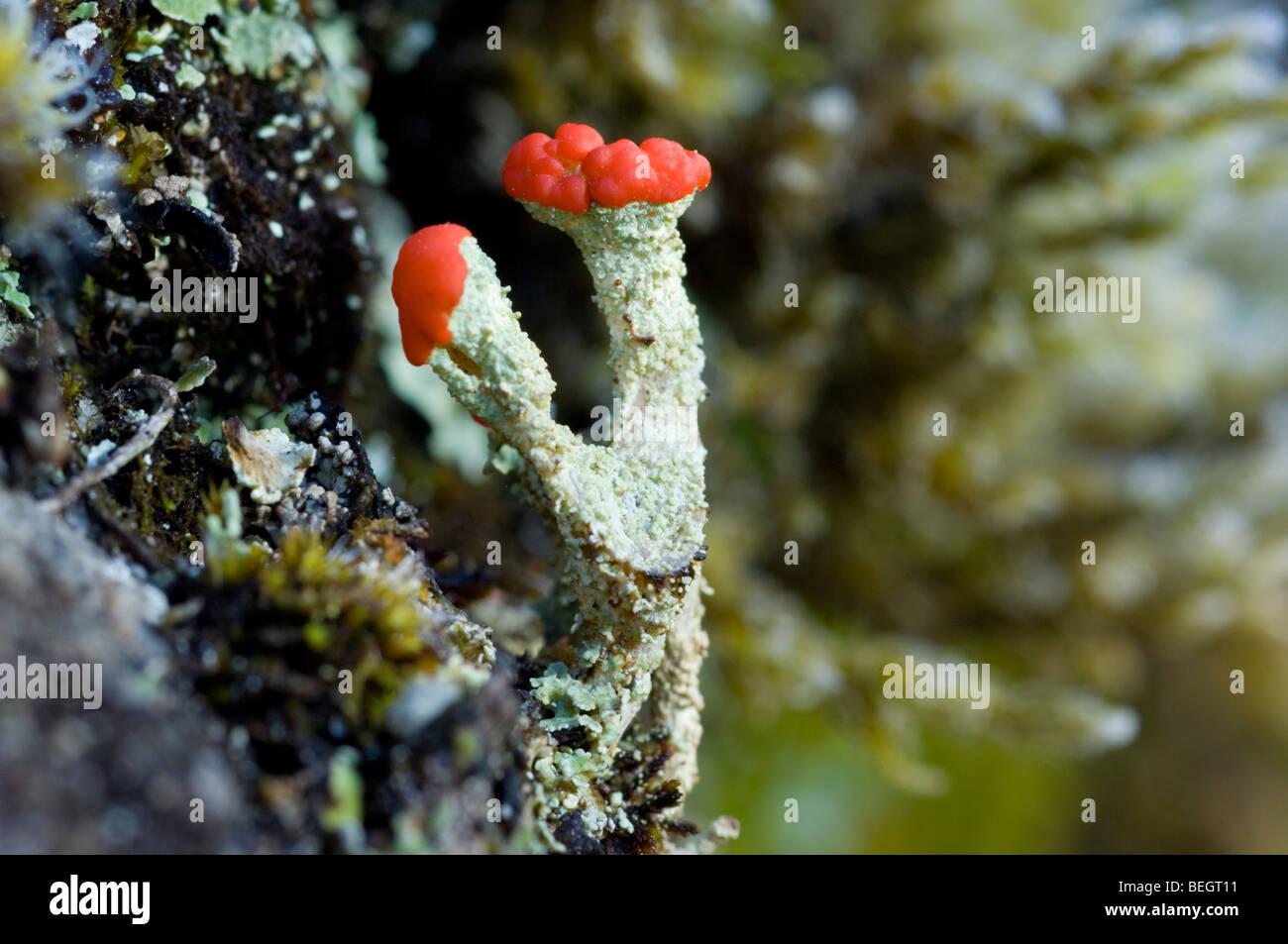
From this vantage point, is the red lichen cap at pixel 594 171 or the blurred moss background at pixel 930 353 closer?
the red lichen cap at pixel 594 171

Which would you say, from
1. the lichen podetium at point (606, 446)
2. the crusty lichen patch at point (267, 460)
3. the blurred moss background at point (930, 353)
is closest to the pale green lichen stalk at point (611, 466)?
the lichen podetium at point (606, 446)

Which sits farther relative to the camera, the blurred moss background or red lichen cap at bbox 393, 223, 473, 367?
the blurred moss background

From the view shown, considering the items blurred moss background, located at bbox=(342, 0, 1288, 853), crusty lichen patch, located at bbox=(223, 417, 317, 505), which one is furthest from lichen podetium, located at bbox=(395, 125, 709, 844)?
blurred moss background, located at bbox=(342, 0, 1288, 853)

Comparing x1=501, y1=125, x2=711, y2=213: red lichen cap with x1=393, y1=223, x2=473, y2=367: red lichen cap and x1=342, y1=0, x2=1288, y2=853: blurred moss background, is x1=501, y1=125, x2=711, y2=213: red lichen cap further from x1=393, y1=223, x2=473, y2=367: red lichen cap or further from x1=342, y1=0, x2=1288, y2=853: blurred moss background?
x1=342, y1=0, x2=1288, y2=853: blurred moss background

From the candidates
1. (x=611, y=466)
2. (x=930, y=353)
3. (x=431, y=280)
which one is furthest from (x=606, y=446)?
(x=930, y=353)

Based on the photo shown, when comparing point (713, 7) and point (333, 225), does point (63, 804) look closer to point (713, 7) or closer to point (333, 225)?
point (333, 225)

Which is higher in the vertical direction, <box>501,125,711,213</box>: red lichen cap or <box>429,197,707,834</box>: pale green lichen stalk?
<box>501,125,711,213</box>: red lichen cap

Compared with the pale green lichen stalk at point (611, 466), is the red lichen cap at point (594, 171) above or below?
above

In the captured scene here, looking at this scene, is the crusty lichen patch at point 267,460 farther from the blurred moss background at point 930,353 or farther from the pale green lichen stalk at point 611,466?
the blurred moss background at point 930,353
